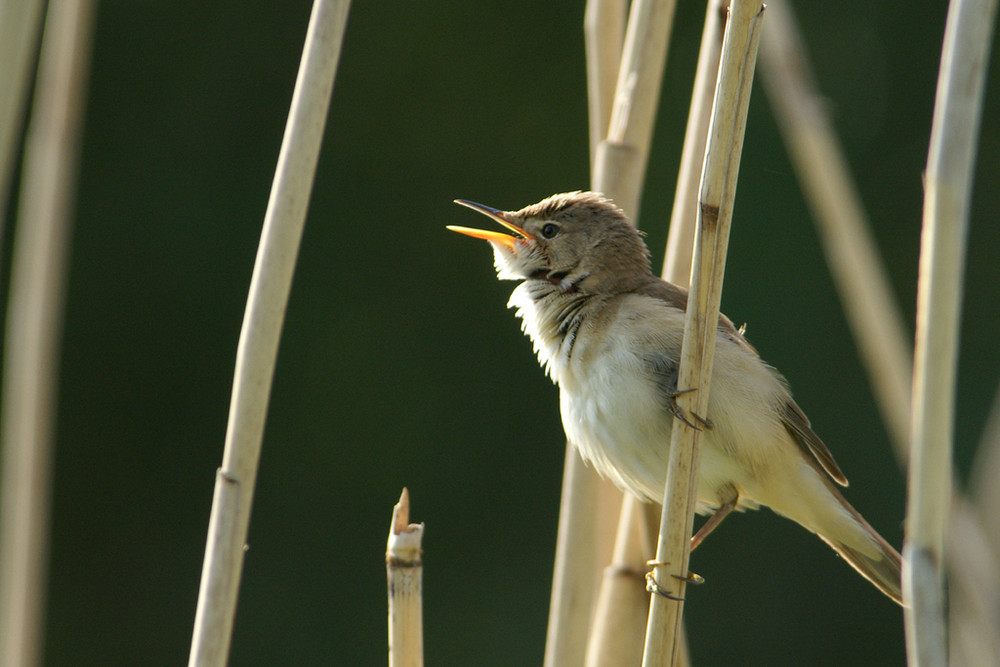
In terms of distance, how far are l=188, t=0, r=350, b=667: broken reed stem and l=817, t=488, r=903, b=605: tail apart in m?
1.19

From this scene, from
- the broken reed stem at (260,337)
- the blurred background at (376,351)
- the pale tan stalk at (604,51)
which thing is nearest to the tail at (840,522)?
the pale tan stalk at (604,51)

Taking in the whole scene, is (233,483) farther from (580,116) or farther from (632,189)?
(580,116)

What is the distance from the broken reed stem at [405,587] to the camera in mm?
1331

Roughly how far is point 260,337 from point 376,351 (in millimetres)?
3382

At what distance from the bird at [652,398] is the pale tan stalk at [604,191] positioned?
0.20 ft

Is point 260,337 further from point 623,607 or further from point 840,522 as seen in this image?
point 840,522

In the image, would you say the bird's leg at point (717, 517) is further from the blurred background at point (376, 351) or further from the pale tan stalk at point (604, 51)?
the blurred background at point (376, 351)

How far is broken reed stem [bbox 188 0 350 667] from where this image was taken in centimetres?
143

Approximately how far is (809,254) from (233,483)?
159 inches

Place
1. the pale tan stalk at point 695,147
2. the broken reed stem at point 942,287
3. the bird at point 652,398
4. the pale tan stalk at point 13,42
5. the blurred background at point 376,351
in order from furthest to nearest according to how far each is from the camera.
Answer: the blurred background at point 376,351
the bird at point 652,398
the pale tan stalk at point 695,147
the pale tan stalk at point 13,42
the broken reed stem at point 942,287

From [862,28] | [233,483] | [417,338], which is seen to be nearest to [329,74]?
[233,483]

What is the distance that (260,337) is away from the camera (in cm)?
143

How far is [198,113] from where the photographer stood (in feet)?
15.3

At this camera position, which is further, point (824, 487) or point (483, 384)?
point (483, 384)
